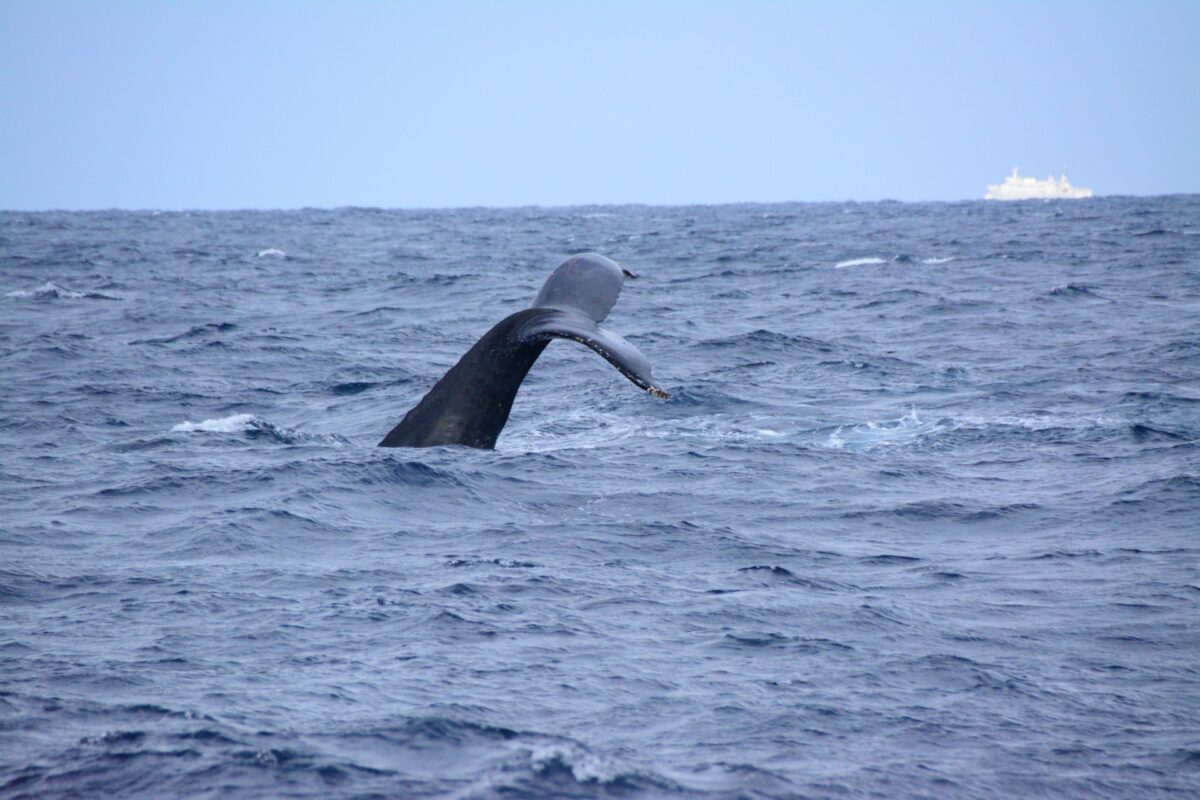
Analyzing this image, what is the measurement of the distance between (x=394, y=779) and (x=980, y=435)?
35.5ft

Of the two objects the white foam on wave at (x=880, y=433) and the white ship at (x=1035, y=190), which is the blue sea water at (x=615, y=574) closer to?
the white foam on wave at (x=880, y=433)

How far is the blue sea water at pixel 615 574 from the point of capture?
6707 millimetres

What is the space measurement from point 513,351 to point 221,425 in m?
6.15

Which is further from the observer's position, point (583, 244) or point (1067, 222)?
point (1067, 222)

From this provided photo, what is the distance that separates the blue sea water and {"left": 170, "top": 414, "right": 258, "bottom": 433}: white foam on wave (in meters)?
0.08

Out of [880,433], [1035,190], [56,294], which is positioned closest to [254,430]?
[880,433]

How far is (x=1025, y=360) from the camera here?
22.1 m

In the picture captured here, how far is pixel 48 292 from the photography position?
34.0 m

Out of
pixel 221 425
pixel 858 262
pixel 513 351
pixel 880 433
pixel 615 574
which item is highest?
pixel 858 262

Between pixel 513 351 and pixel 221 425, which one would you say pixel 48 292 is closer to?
pixel 221 425

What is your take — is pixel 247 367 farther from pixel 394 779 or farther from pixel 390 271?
pixel 390 271

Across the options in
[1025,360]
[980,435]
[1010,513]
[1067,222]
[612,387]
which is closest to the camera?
[1010,513]

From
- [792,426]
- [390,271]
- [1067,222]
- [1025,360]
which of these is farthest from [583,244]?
[792,426]

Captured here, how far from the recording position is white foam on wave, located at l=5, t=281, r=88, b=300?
3356 centimetres
